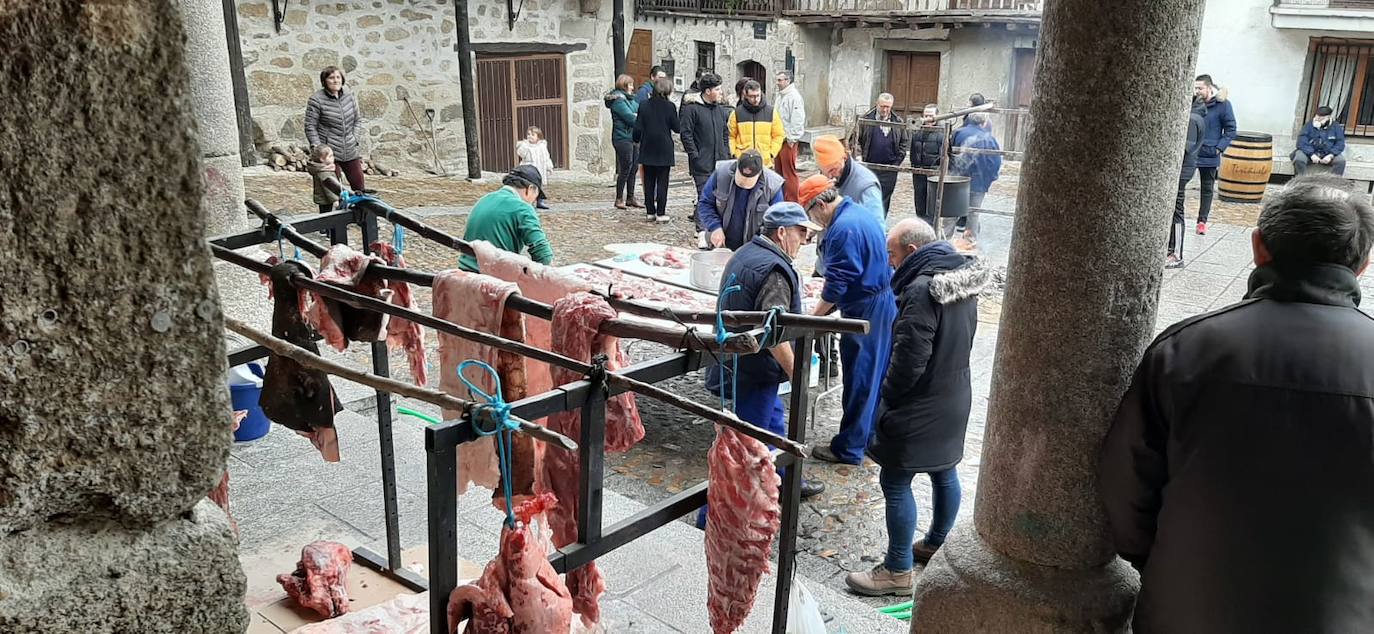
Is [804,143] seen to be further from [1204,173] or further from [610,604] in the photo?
[610,604]

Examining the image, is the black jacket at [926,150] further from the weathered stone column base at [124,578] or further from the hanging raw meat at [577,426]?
the weathered stone column base at [124,578]

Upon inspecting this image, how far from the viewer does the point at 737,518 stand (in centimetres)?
292

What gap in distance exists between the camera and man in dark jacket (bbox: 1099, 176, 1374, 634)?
2277 millimetres

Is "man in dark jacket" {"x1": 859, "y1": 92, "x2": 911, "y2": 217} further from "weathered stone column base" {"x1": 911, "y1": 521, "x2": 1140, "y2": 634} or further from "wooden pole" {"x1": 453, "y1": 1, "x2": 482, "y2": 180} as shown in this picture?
"weathered stone column base" {"x1": 911, "y1": 521, "x2": 1140, "y2": 634}

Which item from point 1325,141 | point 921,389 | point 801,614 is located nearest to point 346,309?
point 801,614

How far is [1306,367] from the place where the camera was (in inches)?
89.9

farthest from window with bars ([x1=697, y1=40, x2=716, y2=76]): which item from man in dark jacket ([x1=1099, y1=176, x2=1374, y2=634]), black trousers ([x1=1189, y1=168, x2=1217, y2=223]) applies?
man in dark jacket ([x1=1099, y1=176, x2=1374, y2=634])

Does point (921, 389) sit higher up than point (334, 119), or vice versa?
point (334, 119)

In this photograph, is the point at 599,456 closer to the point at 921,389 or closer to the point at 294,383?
the point at 294,383

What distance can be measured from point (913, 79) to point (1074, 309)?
20384mm

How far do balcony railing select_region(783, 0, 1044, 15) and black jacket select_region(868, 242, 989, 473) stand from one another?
16450mm

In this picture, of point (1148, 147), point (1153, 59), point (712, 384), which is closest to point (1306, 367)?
point (1148, 147)

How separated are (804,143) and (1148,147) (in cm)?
1873

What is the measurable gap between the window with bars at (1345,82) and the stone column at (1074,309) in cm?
1756
